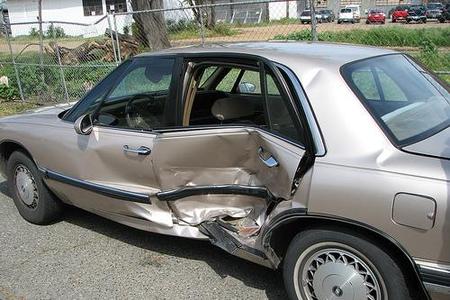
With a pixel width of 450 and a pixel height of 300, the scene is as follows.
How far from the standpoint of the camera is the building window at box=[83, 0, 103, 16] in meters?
55.1

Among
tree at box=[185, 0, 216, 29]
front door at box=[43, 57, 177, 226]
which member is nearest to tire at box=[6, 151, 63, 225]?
front door at box=[43, 57, 177, 226]

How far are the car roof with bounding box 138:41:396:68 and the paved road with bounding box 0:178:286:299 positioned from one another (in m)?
1.51

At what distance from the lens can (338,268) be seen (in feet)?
9.20

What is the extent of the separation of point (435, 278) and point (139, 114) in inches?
97.9

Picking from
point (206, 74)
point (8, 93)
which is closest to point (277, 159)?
point (206, 74)

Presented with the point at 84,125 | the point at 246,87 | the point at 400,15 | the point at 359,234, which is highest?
the point at 246,87

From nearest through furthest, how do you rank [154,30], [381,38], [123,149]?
[123,149] < [154,30] < [381,38]

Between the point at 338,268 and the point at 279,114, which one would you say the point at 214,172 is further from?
the point at 338,268

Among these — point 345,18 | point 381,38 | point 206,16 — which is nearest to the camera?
point 206,16

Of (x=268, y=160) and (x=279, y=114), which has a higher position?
(x=279, y=114)

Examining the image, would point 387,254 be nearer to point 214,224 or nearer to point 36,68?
point 214,224

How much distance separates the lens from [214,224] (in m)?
3.61

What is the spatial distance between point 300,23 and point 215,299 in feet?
22.5

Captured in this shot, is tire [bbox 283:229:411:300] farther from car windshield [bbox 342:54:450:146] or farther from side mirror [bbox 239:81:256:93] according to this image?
side mirror [bbox 239:81:256:93]
